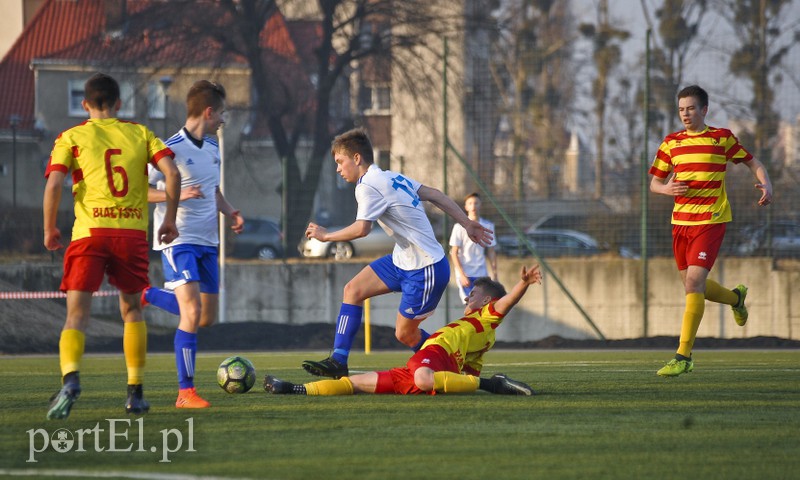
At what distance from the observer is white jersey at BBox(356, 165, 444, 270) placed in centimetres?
816

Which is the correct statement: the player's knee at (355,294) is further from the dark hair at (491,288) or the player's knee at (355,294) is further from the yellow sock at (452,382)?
the yellow sock at (452,382)

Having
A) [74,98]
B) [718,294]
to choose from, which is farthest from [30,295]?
[74,98]

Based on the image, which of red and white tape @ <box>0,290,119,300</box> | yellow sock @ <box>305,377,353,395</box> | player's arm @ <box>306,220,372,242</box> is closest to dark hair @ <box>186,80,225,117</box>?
player's arm @ <box>306,220,372,242</box>

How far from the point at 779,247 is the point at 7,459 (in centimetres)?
1543

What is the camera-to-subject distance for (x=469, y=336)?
7.91m

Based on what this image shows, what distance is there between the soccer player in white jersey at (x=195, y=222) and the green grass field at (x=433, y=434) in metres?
0.59

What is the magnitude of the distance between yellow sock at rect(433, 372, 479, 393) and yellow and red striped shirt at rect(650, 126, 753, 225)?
286 cm

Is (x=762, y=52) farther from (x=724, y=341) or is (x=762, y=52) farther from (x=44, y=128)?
(x=44, y=128)

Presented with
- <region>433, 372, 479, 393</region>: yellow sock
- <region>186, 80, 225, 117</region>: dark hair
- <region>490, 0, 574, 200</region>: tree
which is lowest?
<region>433, 372, 479, 393</region>: yellow sock

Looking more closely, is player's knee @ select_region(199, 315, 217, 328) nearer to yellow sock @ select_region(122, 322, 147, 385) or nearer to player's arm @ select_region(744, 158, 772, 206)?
yellow sock @ select_region(122, 322, 147, 385)

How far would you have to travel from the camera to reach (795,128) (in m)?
17.5

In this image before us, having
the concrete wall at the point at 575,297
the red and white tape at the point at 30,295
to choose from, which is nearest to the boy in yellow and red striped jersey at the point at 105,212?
the concrete wall at the point at 575,297

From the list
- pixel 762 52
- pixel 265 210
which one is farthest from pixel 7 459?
pixel 265 210

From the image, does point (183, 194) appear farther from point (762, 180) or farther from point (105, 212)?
point (762, 180)
